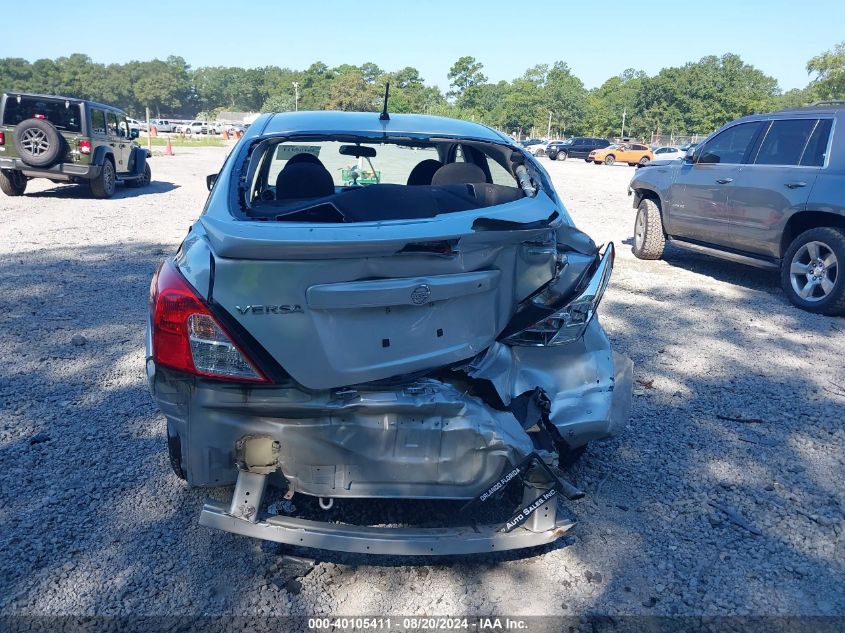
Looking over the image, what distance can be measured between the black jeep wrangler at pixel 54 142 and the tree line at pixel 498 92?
1017 inches

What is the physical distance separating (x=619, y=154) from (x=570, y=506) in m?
45.2

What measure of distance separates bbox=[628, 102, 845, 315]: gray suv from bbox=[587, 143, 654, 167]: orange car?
124ft

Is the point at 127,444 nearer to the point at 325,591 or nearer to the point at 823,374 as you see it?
the point at 325,591

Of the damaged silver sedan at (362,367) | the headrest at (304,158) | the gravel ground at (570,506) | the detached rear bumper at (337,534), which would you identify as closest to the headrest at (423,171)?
the headrest at (304,158)

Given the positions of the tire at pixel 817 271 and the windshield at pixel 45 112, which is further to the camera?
the windshield at pixel 45 112

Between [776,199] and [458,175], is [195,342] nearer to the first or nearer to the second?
[458,175]

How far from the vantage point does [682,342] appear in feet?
18.6

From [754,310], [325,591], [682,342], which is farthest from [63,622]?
[754,310]

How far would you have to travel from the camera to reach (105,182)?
546 inches

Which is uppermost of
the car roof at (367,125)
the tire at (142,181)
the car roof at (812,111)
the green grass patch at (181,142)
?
the car roof at (812,111)

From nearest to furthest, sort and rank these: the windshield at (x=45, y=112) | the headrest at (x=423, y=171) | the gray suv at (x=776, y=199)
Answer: the headrest at (x=423, y=171) < the gray suv at (x=776, y=199) < the windshield at (x=45, y=112)

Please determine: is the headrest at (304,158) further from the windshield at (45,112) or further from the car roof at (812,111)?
the windshield at (45,112)

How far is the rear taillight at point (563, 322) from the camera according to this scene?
286 cm

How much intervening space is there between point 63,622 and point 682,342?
Answer: 493 centimetres
